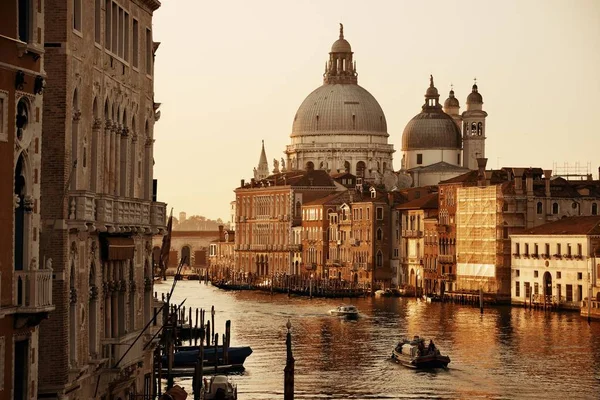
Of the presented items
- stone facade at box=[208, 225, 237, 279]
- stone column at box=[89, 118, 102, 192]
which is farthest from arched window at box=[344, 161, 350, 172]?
stone column at box=[89, 118, 102, 192]

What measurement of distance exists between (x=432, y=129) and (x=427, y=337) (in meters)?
75.9

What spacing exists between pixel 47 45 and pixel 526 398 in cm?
2160

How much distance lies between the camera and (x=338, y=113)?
451 ft

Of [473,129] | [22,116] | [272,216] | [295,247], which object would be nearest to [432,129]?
[473,129]

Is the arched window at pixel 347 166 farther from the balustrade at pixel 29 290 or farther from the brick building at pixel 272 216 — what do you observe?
the balustrade at pixel 29 290

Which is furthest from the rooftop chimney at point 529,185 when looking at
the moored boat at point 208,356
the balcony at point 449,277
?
the moored boat at point 208,356

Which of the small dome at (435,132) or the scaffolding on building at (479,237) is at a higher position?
the small dome at (435,132)

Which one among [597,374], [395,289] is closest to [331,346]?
[597,374]

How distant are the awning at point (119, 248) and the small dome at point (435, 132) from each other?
111 meters

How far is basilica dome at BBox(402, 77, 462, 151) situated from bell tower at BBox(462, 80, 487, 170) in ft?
4.36

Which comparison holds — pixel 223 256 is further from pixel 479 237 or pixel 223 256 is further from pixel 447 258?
pixel 479 237

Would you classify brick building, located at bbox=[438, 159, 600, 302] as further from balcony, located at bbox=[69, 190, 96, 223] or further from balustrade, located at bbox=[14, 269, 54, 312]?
balustrade, located at bbox=[14, 269, 54, 312]

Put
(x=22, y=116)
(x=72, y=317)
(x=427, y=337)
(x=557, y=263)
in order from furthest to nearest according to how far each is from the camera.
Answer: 1. (x=557, y=263)
2. (x=427, y=337)
3. (x=72, y=317)
4. (x=22, y=116)

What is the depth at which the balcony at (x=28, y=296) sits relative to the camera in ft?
47.7
